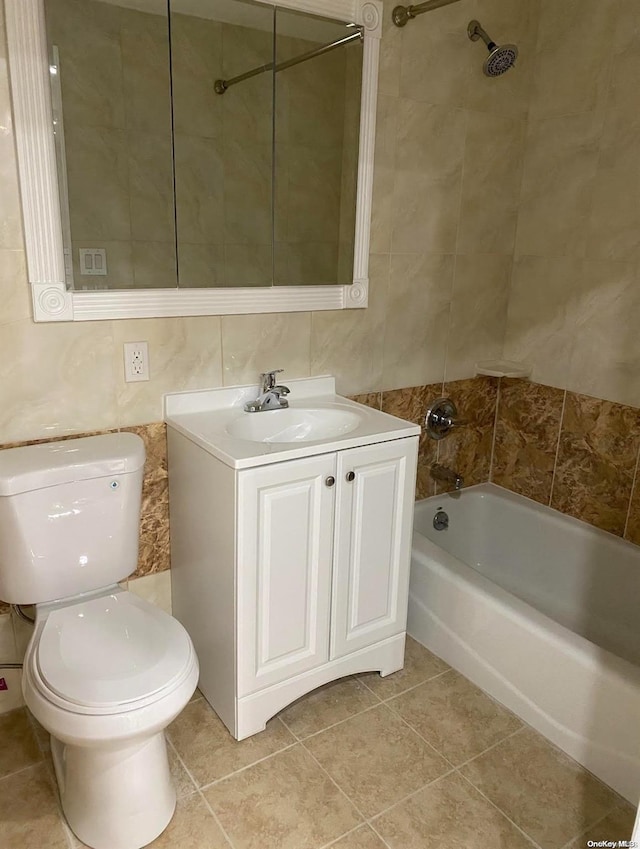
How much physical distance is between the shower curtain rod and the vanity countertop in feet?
2.91

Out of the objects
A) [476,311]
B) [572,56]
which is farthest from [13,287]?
[572,56]

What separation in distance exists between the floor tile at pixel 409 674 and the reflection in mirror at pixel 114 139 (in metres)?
1.41

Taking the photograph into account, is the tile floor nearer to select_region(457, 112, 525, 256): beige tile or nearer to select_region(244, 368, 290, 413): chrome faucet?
select_region(244, 368, 290, 413): chrome faucet

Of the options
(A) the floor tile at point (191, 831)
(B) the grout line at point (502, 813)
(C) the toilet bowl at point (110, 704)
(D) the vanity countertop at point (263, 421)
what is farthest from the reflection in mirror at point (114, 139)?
(B) the grout line at point (502, 813)

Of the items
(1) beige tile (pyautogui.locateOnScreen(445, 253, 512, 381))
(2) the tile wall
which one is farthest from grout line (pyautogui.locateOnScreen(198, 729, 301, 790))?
(2) the tile wall

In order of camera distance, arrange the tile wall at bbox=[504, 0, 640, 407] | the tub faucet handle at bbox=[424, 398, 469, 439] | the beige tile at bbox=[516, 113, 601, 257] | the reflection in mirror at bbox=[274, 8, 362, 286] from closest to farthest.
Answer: the reflection in mirror at bbox=[274, 8, 362, 286] → the tile wall at bbox=[504, 0, 640, 407] → the beige tile at bbox=[516, 113, 601, 257] → the tub faucet handle at bbox=[424, 398, 469, 439]

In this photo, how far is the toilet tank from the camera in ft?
5.45

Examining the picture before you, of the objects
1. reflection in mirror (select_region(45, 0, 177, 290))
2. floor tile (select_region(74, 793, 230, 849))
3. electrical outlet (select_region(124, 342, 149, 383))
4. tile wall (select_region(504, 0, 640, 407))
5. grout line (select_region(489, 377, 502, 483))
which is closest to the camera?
floor tile (select_region(74, 793, 230, 849))

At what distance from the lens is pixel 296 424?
221 centimetres

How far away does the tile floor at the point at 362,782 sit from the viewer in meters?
1.65

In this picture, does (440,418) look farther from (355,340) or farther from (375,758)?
(375,758)

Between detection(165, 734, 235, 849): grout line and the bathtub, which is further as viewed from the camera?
the bathtub

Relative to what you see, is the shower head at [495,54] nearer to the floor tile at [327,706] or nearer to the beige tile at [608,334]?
the beige tile at [608,334]

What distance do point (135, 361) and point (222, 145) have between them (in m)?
0.69
